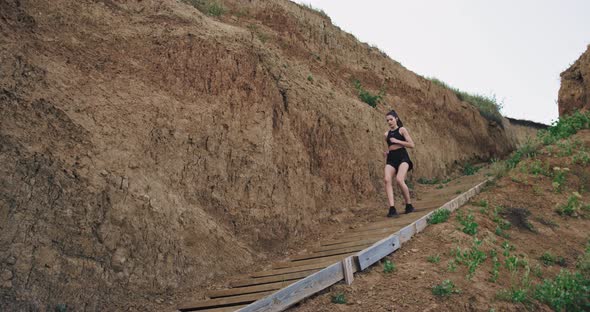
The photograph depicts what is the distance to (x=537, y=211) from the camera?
8383mm

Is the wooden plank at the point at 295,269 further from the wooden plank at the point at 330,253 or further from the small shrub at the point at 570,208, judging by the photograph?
the small shrub at the point at 570,208

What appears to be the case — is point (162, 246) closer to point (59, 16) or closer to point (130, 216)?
point (130, 216)

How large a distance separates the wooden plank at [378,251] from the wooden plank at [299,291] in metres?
0.38

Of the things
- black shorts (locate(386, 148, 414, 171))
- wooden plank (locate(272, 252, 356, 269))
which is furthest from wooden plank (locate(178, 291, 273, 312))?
black shorts (locate(386, 148, 414, 171))

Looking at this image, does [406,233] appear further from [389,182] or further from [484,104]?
[484,104]

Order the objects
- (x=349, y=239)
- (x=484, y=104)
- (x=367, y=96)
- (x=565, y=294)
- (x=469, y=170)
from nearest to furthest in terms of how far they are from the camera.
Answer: (x=565, y=294) → (x=349, y=239) → (x=367, y=96) → (x=469, y=170) → (x=484, y=104)

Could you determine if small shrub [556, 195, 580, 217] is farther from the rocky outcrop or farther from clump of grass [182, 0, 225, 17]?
clump of grass [182, 0, 225, 17]

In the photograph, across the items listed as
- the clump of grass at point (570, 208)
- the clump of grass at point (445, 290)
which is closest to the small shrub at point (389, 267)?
the clump of grass at point (445, 290)

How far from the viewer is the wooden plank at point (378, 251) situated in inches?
217

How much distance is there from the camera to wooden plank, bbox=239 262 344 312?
4398 millimetres

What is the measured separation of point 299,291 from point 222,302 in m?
0.83

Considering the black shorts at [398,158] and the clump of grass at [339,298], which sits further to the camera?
the black shorts at [398,158]

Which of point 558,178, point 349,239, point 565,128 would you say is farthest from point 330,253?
point 565,128

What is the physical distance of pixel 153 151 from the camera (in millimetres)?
6391
